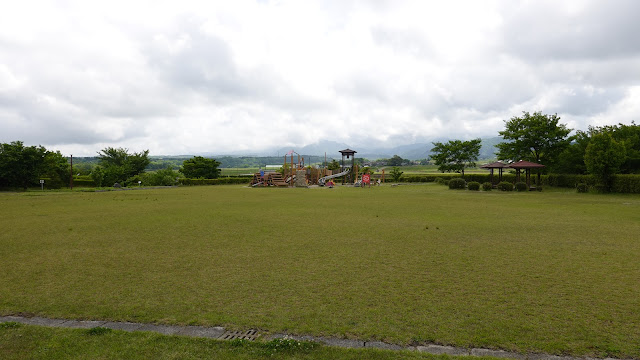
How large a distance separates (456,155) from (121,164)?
46468 mm

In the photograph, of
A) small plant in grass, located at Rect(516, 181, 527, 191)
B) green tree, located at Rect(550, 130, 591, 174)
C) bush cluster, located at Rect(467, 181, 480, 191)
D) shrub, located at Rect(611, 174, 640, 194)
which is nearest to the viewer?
shrub, located at Rect(611, 174, 640, 194)

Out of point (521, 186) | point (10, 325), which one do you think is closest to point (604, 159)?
point (521, 186)

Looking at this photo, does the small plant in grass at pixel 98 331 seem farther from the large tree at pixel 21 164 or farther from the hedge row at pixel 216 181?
the hedge row at pixel 216 181

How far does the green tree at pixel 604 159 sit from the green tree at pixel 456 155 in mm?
17303

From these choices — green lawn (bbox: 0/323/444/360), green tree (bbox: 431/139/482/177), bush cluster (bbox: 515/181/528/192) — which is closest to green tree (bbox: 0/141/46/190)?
green lawn (bbox: 0/323/444/360)

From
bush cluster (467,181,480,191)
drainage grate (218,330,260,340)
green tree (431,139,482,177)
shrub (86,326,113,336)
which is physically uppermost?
green tree (431,139,482,177)

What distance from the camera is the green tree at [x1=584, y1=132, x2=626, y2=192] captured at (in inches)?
899

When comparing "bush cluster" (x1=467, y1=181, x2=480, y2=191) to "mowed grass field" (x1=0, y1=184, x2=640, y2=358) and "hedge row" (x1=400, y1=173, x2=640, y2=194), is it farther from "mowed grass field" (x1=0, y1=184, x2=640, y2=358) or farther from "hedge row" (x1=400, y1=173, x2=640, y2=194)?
"mowed grass field" (x1=0, y1=184, x2=640, y2=358)

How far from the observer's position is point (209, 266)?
644cm

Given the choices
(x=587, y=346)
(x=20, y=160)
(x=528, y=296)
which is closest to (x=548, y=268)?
(x=528, y=296)

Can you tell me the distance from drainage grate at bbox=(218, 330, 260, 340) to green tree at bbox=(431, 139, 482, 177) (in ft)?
137

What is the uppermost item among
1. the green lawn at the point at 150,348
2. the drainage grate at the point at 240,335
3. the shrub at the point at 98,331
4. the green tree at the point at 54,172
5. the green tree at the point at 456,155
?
the green tree at the point at 456,155

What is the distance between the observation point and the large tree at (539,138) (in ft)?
100

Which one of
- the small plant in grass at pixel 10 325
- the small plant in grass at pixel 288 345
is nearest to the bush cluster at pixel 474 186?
the small plant in grass at pixel 288 345
